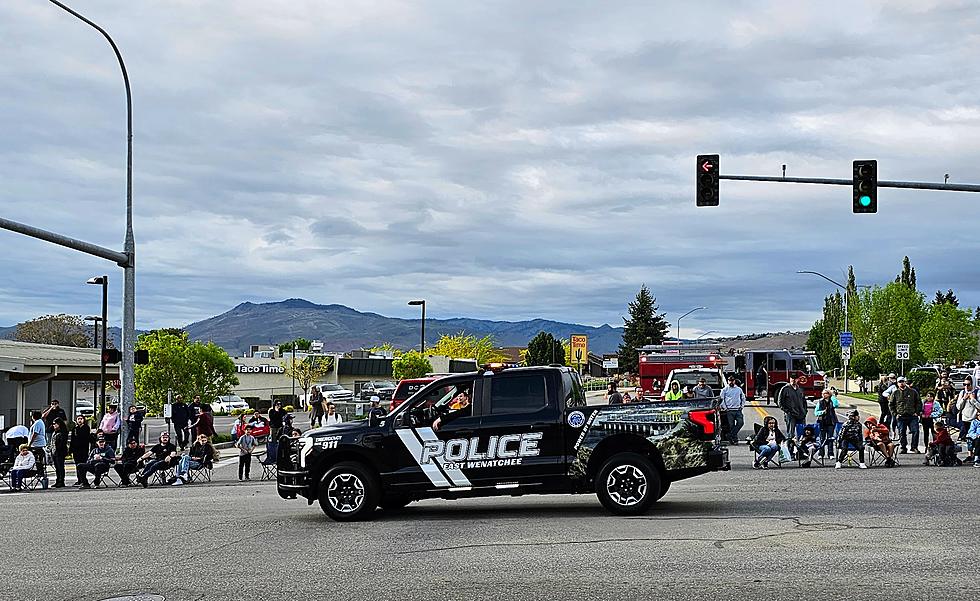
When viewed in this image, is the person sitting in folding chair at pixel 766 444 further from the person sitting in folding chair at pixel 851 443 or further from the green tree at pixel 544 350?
the green tree at pixel 544 350

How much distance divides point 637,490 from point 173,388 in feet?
123

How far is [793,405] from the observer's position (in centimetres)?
2336

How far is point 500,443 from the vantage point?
1395 cm

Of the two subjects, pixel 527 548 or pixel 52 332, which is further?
pixel 52 332

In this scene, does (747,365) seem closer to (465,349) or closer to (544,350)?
(465,349)

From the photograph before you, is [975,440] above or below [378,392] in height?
above

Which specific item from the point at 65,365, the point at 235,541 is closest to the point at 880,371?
the point at 65,365

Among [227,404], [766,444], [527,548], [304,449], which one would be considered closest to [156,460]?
[304,449]

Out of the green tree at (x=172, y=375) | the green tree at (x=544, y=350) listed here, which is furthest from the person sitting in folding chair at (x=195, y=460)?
the green tree at (x=544, y=350)

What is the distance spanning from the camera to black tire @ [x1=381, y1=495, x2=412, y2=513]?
46.9 ft

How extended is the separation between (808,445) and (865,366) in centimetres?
4850

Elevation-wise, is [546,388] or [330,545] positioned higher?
[546,388]

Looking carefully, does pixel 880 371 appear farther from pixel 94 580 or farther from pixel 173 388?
pixel 94 580

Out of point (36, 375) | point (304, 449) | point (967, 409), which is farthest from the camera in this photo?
point (36, 375)
